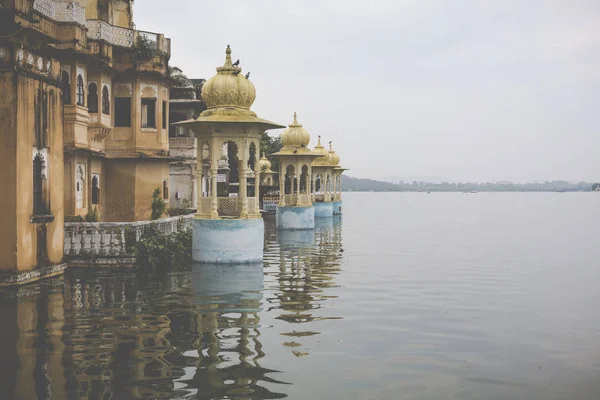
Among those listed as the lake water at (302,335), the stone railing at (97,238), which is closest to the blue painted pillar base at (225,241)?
the lake water at (302,335)

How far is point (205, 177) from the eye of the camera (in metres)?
38.1

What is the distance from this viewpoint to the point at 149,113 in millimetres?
26422

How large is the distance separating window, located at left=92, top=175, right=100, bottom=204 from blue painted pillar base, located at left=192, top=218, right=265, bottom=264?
5395mm

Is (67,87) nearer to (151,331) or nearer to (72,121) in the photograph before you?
(72,121)

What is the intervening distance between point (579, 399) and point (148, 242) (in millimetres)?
14505

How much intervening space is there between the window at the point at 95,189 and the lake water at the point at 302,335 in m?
6.37

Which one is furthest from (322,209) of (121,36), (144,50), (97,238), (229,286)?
(229,286)

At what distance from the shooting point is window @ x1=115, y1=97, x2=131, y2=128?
25672mm

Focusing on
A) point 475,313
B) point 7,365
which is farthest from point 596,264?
point 7,365

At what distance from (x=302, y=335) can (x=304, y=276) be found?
320 inches

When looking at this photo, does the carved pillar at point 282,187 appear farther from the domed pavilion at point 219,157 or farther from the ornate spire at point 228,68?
the ornate spire at point 228,68

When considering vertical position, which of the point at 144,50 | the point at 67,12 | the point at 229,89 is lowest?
the point at 229,89

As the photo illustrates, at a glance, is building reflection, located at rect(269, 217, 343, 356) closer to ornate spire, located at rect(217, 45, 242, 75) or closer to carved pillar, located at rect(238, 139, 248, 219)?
carved pillar, located at rect(238, 139, 248, 219)

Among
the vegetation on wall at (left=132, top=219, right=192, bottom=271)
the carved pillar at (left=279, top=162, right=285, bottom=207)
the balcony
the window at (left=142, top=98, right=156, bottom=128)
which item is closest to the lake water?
the vegetation on wall at (left=132, top=219, right=192, bottom=271)
